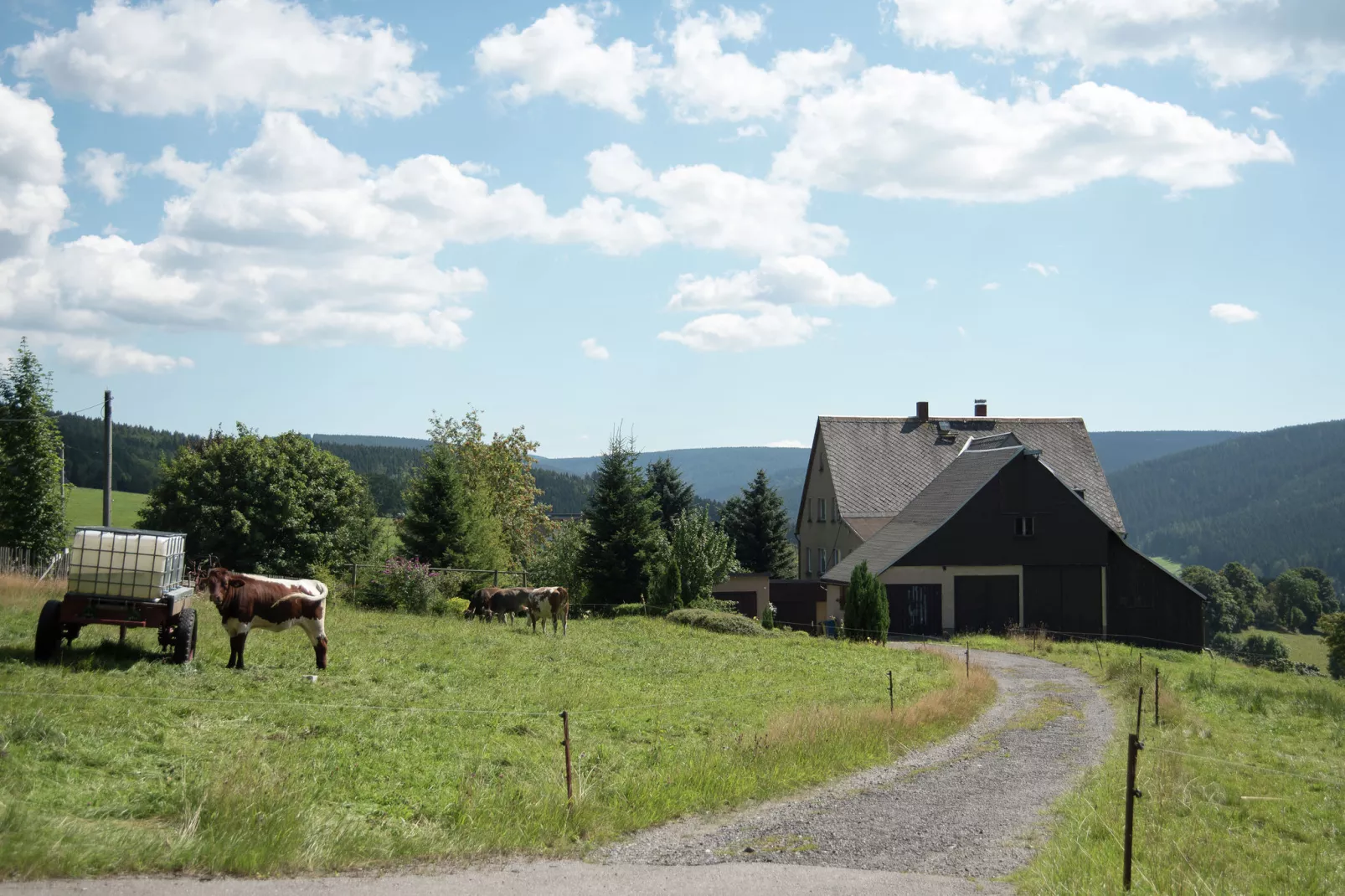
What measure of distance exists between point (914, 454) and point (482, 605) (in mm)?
30969

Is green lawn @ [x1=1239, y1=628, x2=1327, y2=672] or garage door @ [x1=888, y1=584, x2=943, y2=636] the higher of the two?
garage door @ [x1=888, y1=584, x2=943, y2=636]

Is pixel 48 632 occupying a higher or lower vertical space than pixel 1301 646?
higher

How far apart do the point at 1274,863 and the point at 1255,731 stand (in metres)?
11.2

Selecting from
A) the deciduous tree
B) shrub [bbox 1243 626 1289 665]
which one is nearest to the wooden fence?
the deciduous tree

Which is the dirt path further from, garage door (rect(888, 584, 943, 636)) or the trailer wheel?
garage door (rect(888, 584, 943, 636))

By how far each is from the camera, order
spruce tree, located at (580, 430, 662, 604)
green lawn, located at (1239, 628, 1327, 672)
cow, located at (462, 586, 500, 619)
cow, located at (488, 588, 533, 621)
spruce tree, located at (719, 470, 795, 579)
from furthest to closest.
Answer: green lawn, located at (1239, 628, 1327, 672), spruce tree, located at (719, 470, 795, 579), spruce tree, located at (580, 430, 662, 604), cow, located at (462, 586, 500, 619), cow, located at (488, 588, 533, 621)

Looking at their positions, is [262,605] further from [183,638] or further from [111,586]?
[111,586]

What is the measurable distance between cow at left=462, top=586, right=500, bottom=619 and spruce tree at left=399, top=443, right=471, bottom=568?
36.6 ft

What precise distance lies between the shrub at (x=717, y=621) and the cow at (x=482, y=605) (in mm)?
6307

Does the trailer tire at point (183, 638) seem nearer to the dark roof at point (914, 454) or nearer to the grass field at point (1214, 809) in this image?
the grass field at point (1214, 809)

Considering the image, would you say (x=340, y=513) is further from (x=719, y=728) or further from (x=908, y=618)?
(x=719, y=728)

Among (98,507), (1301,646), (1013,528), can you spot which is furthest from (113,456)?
(1301,646)

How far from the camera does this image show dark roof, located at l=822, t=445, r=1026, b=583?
45000mm

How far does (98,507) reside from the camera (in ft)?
312
